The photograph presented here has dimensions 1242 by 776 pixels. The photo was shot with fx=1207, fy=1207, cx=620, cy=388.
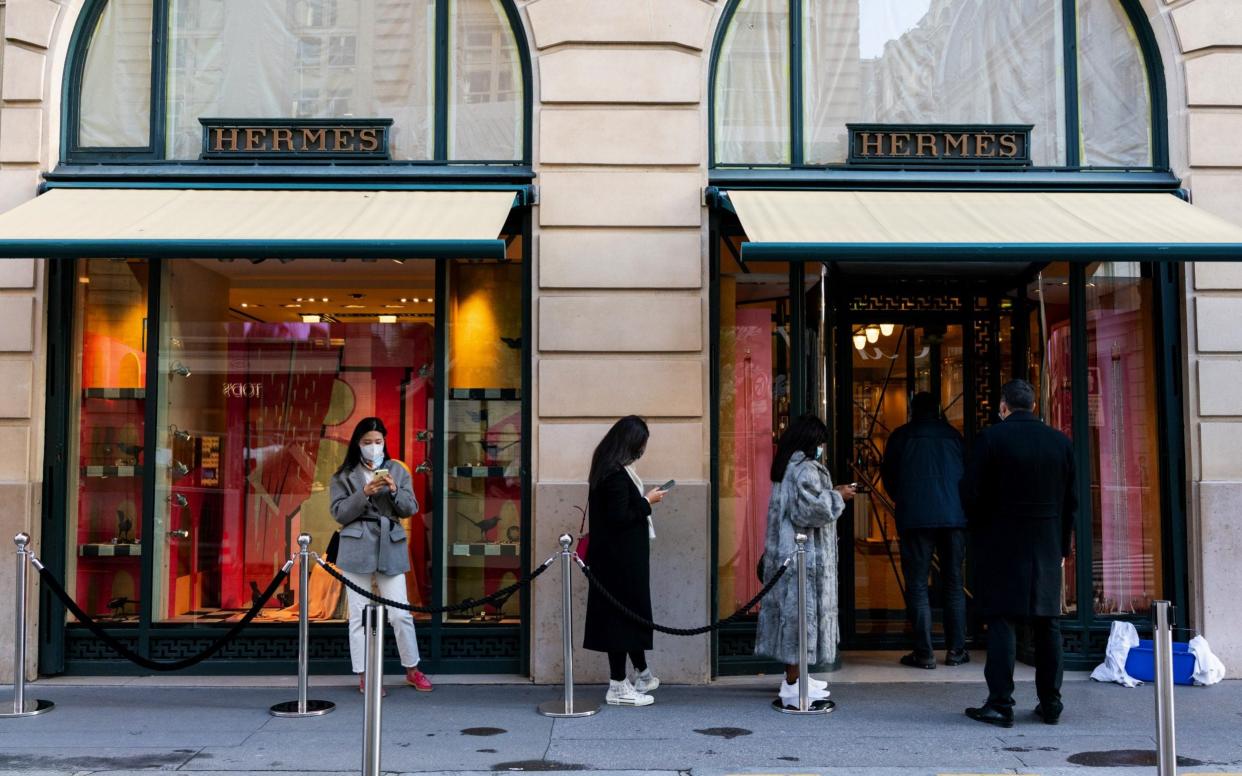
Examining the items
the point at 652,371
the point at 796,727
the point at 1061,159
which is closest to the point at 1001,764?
the point at 796,727

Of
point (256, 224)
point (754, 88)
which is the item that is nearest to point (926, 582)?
point (754, 88)

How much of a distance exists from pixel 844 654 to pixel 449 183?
16.2 ft

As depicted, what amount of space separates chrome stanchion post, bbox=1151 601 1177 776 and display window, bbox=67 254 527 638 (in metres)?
4.73

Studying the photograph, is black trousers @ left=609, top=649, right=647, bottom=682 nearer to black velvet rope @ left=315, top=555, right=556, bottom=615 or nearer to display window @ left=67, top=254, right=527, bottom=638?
black velvet rope @ left=315, top=555, right=556, bottom=615

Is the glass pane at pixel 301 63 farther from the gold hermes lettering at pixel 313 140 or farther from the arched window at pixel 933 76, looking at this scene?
the arched window at pixel 933 76

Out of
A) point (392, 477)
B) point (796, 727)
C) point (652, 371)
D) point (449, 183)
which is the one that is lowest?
point (796, 727)

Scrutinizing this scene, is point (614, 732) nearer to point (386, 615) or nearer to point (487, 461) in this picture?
point (386, 615)

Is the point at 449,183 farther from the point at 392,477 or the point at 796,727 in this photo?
the point at 796,727

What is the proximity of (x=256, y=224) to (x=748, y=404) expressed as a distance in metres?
3.90

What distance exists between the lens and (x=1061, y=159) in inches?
372

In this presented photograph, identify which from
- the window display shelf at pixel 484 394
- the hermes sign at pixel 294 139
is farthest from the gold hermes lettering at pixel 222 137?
the window display shelf at pixel 484 394

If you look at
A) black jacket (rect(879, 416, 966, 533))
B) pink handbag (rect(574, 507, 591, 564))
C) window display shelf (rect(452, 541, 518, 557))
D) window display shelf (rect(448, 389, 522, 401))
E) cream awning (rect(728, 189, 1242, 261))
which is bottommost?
window display shelf (rect(452, 541, 518, 557))

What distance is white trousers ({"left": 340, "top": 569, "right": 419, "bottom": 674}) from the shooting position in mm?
8203

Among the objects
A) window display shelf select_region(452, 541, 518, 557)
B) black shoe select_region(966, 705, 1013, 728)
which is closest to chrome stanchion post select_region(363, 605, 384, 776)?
window display shelf select_region(452, 541, 518, 557)
